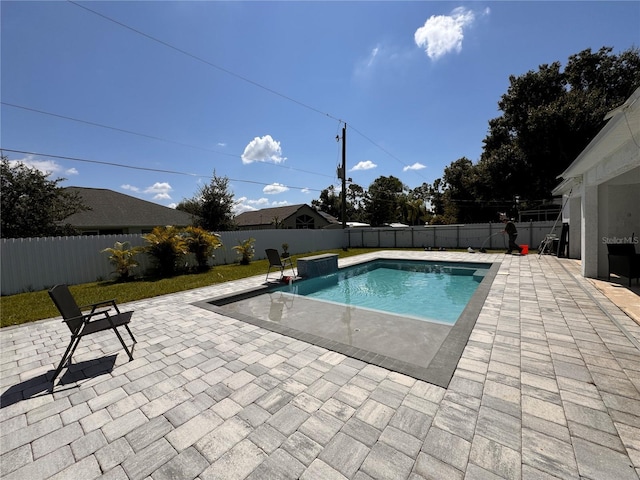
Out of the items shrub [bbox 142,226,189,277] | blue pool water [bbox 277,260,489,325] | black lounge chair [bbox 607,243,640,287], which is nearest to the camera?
black lounge chair [bbox 607,243,640,287]

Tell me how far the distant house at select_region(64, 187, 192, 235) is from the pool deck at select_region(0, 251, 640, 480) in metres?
14.8

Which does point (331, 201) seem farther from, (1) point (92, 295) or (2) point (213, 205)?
Answer: (1) point (92, 295)

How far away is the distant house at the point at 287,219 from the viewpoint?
2955 centimetres

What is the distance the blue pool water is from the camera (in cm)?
643

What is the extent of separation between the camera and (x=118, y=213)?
17.0 metres

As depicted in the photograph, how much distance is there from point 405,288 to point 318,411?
6.91 m

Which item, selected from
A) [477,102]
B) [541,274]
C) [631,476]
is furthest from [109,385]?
[477,102]

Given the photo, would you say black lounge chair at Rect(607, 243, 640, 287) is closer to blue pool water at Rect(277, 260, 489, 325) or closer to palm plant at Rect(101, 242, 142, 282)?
blue pool water at Rect(277, 260, 489, 325)

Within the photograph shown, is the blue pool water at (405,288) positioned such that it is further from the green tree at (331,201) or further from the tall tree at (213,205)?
the green tree at (331,201)

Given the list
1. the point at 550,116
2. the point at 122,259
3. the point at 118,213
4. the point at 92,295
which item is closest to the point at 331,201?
the point at 550,116

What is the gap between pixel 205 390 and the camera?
2.64 m

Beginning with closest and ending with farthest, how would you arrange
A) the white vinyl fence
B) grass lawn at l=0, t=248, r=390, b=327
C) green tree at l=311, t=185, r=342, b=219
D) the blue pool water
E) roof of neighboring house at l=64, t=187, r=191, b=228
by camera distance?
grass lawn at l=0, t=248, r=390, b=327
the blue pool water
the white vinyl fence
roof of neighboring house at l=64, t=187, r=191, b=228
green tree at l=311, t=185, r=342, b=219

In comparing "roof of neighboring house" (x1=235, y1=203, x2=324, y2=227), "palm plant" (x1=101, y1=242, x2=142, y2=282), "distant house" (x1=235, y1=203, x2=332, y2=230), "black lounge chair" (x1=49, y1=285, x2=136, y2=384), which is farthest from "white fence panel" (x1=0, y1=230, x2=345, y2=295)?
"roof of neighboring house" (x1=235, y1=203, x2=324, y2=227)

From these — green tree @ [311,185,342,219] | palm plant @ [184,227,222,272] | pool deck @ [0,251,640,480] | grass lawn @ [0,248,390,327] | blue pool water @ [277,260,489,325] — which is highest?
green tree @ [311,185,342,219]
